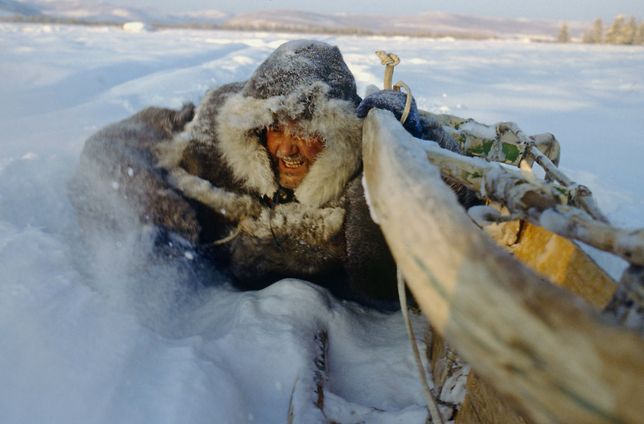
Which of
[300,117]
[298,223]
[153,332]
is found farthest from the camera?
[298,223]

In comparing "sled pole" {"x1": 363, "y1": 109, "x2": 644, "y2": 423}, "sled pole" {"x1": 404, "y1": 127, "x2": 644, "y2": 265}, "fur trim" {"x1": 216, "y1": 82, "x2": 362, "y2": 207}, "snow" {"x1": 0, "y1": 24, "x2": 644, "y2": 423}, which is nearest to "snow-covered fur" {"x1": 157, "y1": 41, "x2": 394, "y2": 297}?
"fur trim" {"x1": 216, "y1": 82, "x2": 362, "y2": 207}

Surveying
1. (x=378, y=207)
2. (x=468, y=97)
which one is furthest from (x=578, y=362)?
(x=468, y=97)

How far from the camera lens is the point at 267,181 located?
67.9 inches

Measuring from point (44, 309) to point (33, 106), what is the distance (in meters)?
4.13

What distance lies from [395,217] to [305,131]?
3.55ft

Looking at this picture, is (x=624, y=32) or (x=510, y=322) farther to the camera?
(x=624, y=32)

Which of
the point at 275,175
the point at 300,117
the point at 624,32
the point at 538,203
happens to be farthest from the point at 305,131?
the point at 624,32

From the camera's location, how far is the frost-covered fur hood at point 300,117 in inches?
61.8

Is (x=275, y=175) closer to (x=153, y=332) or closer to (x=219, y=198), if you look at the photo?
(x=219, y=198)

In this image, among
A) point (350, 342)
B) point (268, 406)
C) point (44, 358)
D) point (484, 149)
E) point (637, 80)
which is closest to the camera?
point (44, 358)

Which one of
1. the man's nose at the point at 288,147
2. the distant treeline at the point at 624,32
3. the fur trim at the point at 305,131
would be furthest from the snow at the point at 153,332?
the distant treeline at the point at 624,32

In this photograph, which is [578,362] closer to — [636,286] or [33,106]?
[636,286]

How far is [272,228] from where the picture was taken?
1.75m

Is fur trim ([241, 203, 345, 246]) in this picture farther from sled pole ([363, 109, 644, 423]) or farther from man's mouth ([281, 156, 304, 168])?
sled pole ([363, 109, 644, 423])
